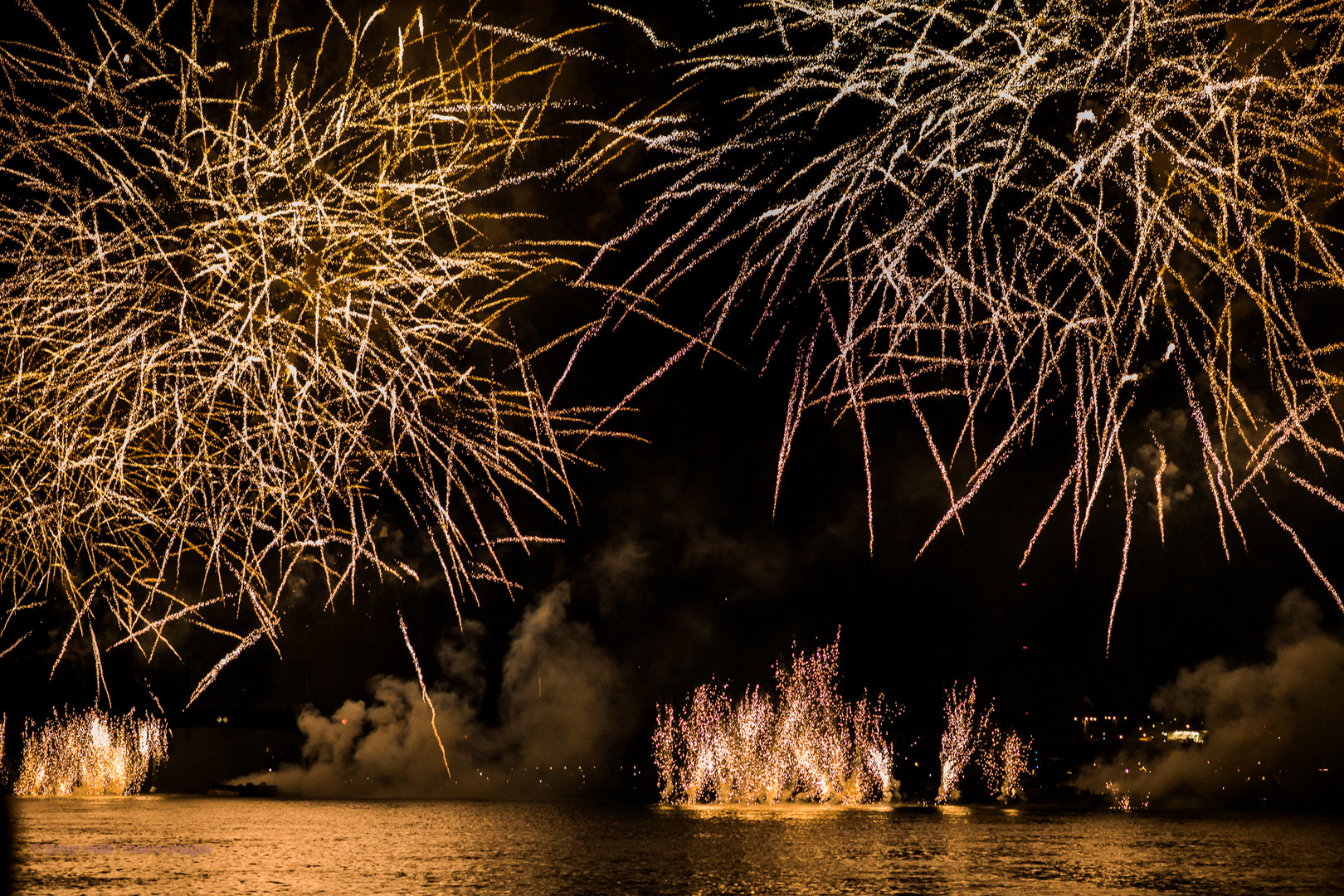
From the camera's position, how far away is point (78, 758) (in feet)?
362

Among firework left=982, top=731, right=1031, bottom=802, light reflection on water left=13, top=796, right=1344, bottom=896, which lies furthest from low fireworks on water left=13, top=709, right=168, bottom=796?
firework left=982, top=731, right=1031, bottom=802

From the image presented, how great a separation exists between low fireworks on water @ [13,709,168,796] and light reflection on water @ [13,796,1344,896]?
85.2ft

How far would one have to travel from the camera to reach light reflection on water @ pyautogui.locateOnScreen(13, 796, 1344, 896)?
79.2ft

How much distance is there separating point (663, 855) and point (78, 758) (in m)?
93.3

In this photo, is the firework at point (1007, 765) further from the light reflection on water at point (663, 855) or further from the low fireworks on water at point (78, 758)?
the low fireworks on water at point (78, 758)

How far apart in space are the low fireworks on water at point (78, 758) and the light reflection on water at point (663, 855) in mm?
25961

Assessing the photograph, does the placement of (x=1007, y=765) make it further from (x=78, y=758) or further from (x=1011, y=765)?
(x=78, y=758)

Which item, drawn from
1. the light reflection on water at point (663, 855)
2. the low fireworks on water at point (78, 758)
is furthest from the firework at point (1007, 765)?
the low fireworks on water at point (78, 758)

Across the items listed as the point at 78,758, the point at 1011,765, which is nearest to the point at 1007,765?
the point at 1011,765

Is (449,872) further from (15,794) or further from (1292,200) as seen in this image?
(15,794)

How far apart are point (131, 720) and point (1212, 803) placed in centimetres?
12027

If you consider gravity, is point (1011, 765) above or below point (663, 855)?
below

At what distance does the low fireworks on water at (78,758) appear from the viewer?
103188 mm

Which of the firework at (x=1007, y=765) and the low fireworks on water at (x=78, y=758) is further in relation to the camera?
the firework at (x=1007, y=765)
